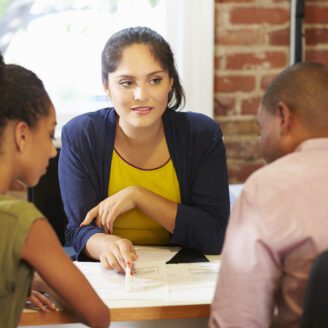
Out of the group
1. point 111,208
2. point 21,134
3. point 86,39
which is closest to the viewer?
point 21,134

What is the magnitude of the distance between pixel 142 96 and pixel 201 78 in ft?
2.22

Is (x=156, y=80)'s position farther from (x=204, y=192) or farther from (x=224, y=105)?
(x=224, y=105)

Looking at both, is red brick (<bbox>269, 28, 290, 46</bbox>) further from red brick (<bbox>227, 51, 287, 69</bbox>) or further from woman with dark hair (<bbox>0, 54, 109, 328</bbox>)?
woman with dark hair (<bbox>0, 54, 109, 328</bbox>)

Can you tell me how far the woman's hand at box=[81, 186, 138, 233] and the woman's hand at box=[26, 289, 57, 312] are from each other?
0.39m

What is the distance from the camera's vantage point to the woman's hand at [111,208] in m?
1.60

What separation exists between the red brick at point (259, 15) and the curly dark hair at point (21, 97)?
127cm

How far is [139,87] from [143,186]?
282 mm

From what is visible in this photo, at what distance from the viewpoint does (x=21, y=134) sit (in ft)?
3.70

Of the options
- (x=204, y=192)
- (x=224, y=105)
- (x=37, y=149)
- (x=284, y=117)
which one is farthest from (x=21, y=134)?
(x=224, y=105)

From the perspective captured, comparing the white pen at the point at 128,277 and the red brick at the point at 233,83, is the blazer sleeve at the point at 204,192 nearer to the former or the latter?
the white pen at the point at 128,277

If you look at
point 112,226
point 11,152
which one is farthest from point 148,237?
point 11,152

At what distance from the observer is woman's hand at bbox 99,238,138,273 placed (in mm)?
1383

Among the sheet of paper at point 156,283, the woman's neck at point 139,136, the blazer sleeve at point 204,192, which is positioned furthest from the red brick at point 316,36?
the sheet of paper at point 156,283

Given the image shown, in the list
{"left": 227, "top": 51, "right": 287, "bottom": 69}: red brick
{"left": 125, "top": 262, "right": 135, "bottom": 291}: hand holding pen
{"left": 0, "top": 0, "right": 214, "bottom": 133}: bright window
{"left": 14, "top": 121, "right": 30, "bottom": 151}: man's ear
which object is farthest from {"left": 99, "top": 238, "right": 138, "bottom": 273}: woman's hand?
{"left": 227, "top": 51, "right": 287, "bottom": 69}: red brick
